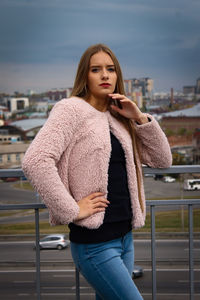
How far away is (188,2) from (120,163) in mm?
116854

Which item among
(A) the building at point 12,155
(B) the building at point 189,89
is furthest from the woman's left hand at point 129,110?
(B) the building at point 189,89

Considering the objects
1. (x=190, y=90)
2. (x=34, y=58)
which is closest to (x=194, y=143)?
(x=190, y=90)

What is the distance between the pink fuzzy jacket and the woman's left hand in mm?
46

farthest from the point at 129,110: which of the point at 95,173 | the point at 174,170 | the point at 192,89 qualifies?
the point at 192,89

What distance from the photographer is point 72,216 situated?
3.80 feet

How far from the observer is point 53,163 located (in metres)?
1.12

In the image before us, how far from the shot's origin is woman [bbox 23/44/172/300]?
1.14 m

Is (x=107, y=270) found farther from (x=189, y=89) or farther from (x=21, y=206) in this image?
(x=189, y=89)

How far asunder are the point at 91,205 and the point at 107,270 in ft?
0.67

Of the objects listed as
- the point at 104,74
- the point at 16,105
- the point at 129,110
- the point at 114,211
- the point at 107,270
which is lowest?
the point at 16,105

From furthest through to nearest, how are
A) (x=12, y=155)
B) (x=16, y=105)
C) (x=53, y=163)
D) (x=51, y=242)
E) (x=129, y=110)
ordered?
1. (x=16, y=105)
2. (x=12, y=155)
3. (x=51, y=242)
4. (x=129, y=110)
5. (x=53, y=163)

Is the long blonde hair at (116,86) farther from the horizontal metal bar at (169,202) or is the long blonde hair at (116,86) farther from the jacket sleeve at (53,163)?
the horizontal metal bar at (169,202)

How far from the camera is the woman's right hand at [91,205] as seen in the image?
1.18 metres

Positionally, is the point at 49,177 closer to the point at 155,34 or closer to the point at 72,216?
the point at 72,216
